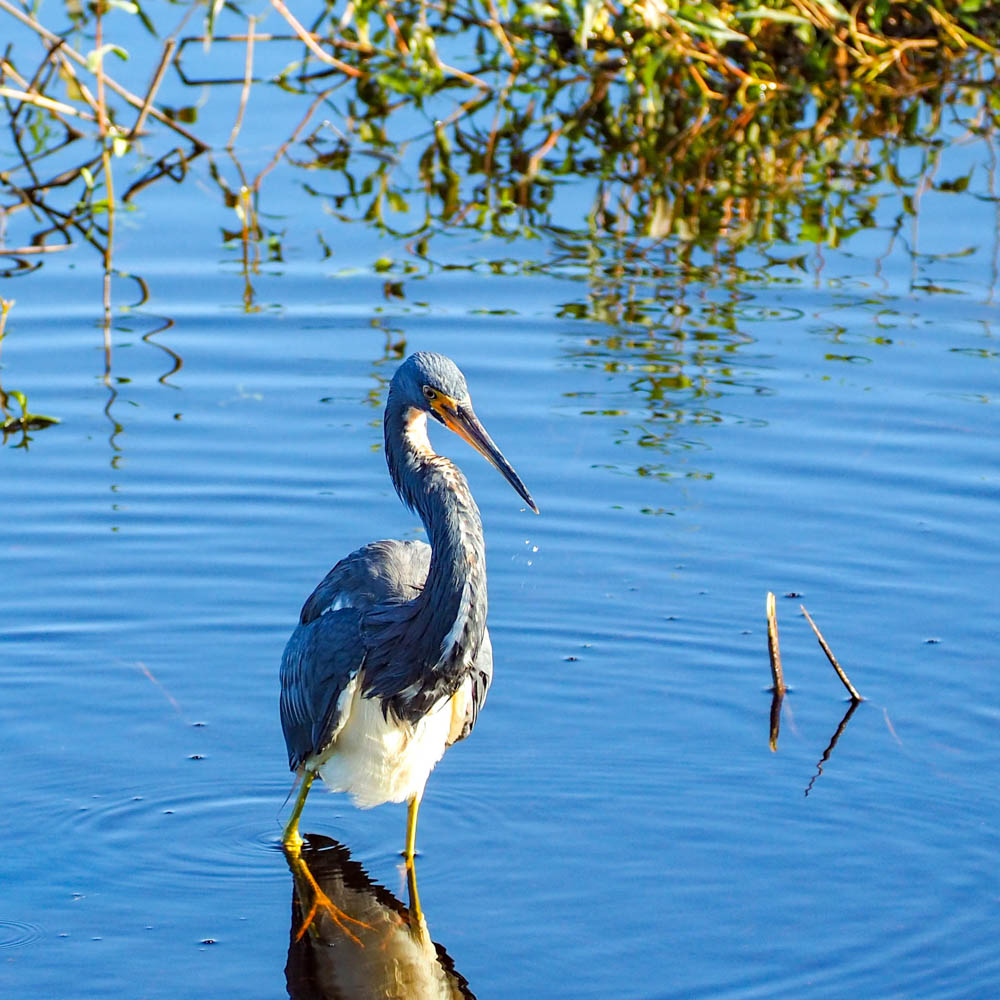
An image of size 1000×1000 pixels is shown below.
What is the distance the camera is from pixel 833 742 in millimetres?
6148

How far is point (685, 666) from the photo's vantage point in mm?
6641

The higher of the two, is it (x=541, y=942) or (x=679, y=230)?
(x=679, y=230)

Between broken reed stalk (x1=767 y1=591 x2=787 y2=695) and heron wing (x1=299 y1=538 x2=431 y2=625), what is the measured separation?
1.35 m

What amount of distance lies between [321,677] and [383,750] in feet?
1.06

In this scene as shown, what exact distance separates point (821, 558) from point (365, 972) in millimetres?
3184

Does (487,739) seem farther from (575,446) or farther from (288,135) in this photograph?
(288,135)

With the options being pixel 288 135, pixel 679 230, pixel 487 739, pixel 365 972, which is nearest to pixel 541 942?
pixel 365 972

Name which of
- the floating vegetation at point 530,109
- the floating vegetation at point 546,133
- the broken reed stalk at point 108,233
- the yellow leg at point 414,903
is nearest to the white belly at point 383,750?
the yellow leg at point 414,903

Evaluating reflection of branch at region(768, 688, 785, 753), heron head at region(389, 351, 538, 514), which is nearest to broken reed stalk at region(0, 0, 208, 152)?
heron head at region(389, 351, 538, 514)

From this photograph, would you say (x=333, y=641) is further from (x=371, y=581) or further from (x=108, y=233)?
(x=108, y=233)

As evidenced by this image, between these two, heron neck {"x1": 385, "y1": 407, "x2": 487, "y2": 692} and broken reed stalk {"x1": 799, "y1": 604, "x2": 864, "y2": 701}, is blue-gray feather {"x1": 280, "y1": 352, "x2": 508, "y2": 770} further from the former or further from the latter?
broken reed stalk {"x1": 799, "y1": 604, "x2": 864, "y2": 701}

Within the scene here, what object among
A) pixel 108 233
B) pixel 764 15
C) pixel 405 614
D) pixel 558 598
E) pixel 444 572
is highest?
pixel 764 15

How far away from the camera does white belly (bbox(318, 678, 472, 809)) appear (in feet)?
17.9

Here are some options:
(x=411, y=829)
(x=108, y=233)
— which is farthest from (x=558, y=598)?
(x=108, y=233)
